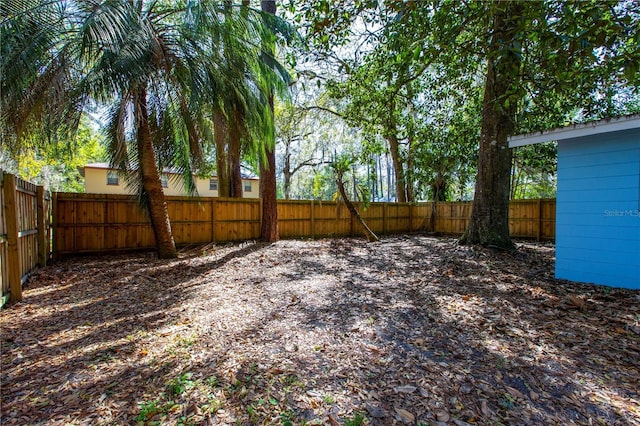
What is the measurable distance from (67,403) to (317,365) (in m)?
1.66

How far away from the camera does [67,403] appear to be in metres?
2.02

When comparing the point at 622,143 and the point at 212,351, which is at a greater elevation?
the point at 622,143

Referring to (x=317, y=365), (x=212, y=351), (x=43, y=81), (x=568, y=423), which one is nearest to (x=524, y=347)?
(x=568, y=423)

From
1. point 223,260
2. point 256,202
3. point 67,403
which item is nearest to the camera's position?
point 67,403

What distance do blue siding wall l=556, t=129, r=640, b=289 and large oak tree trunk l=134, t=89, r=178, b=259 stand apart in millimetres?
7173

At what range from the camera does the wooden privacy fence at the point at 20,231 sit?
11.9 ft

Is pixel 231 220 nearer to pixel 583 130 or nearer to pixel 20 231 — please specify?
pixel 20 231

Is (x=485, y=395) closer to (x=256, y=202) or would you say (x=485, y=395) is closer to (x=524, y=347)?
(x=524, y=347)

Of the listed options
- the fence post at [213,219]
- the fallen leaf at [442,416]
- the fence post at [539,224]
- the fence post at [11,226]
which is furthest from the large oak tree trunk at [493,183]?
the fence post at [11,226]

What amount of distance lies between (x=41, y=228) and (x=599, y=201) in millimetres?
8912

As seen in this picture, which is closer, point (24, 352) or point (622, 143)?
point (24, 352)

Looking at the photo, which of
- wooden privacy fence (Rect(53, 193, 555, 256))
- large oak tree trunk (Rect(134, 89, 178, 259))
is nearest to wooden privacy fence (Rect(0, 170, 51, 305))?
wooden privacy fence (Rect(53, 193, 555, 256))

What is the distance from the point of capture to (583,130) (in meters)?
4.38

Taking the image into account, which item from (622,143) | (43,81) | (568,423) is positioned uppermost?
(43,81)
